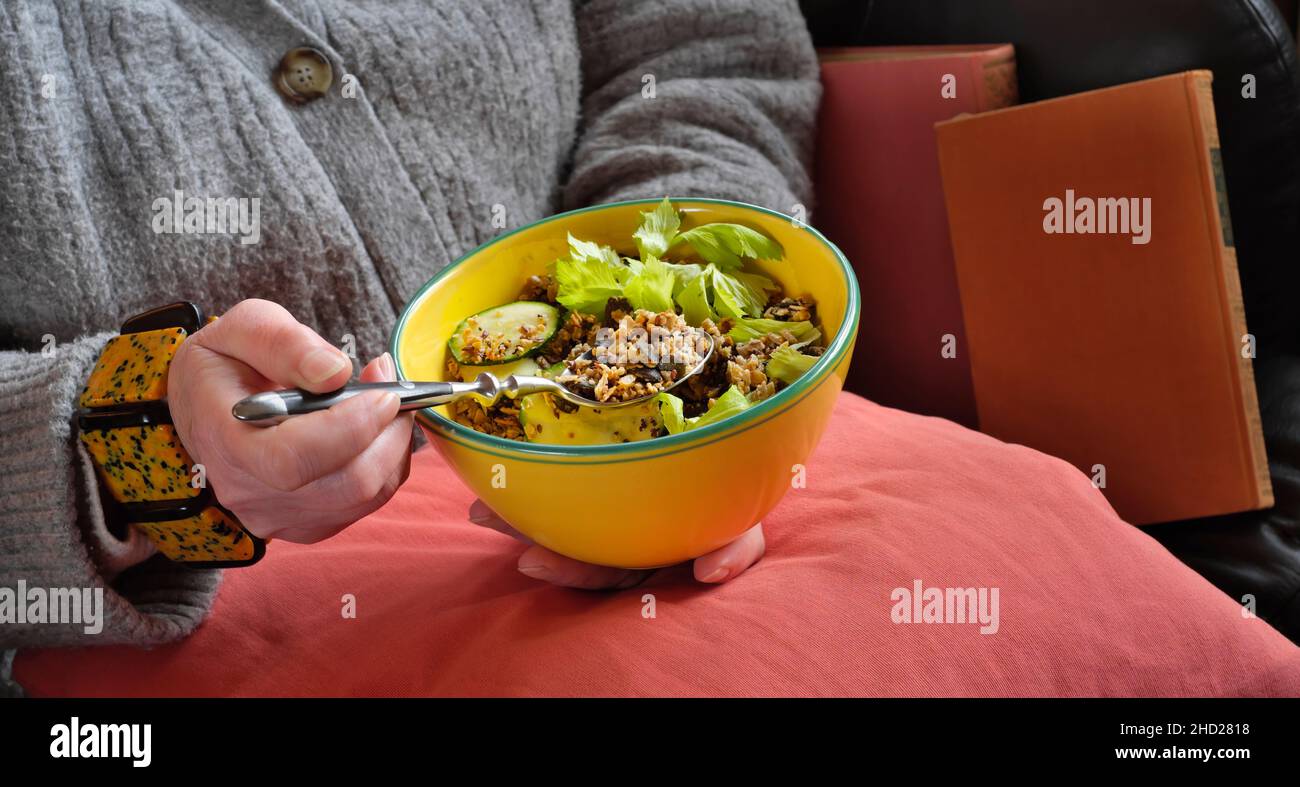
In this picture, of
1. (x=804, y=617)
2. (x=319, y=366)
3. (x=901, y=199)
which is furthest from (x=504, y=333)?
(x=901, y=199)

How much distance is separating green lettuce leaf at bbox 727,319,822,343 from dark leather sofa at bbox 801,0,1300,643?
50cm

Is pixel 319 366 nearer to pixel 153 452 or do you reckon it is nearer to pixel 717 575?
pixel 153 452

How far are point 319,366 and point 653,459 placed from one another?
0.20 m

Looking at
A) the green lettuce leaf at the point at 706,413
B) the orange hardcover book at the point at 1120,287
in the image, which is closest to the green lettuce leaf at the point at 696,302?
the green lettuce leaf at the point at 706,413

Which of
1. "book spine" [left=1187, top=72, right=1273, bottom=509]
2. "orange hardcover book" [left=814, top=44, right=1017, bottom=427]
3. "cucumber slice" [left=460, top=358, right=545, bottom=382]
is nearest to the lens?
"cucumber slice" [left=460, top=358, right=545, bottom=382]

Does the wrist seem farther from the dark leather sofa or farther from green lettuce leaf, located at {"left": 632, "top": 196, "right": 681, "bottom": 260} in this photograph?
the dark leather sofa

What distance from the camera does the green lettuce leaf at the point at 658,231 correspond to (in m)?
0.73

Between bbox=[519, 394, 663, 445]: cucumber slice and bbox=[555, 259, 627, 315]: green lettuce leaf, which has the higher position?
bbox=[555, 259, 627, 315]: green lettuce leaf

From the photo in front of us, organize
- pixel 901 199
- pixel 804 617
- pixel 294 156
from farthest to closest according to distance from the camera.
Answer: pixel 901 199 → pixel 294 156 → pixel 804 617

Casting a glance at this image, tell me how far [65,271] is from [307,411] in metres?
0.34

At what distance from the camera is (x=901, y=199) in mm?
1124

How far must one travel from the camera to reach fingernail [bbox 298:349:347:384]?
0.57 meters

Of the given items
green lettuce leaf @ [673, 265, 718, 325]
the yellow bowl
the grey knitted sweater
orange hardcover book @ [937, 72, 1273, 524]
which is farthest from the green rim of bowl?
orange hardcover book @ [937, 72, 1273, 524]
